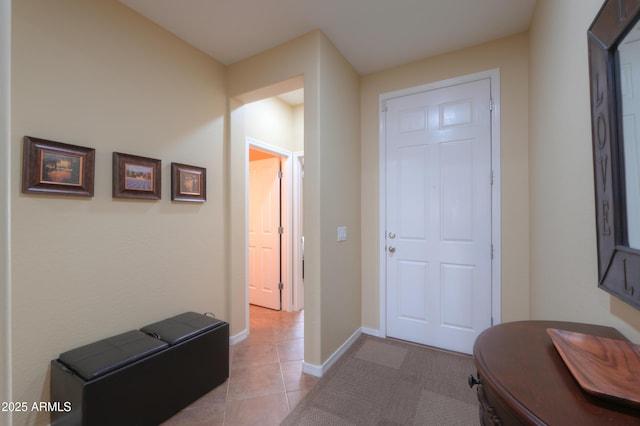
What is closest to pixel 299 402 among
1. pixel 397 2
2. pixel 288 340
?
pixel 288 340

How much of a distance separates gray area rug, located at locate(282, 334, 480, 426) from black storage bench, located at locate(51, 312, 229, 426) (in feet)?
2.23

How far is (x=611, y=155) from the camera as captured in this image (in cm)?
90

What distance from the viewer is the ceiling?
73.7 inches

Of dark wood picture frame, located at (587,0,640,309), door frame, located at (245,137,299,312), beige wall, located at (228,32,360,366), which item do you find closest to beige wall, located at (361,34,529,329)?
beige wall, located at (228,32,360,366)

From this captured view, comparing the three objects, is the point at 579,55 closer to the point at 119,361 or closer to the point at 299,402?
the point at 299,402

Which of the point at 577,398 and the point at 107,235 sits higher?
the point at 107,235

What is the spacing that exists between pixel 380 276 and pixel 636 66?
2.25 m

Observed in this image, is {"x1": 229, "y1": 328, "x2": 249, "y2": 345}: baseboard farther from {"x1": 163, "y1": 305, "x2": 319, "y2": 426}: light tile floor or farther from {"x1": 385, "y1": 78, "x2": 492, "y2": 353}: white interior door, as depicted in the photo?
{"x1": 385, "y1": 78, "x2": 492, "y2": 353}: white interior door

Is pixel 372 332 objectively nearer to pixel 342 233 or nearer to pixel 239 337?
pixel 342 233

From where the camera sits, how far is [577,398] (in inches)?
23.4

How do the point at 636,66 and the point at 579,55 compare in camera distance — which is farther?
the point at 579,55

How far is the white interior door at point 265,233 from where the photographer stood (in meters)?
3.56

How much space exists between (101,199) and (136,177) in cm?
25

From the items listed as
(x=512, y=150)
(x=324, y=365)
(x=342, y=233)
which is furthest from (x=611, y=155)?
(x=324, y=365)
